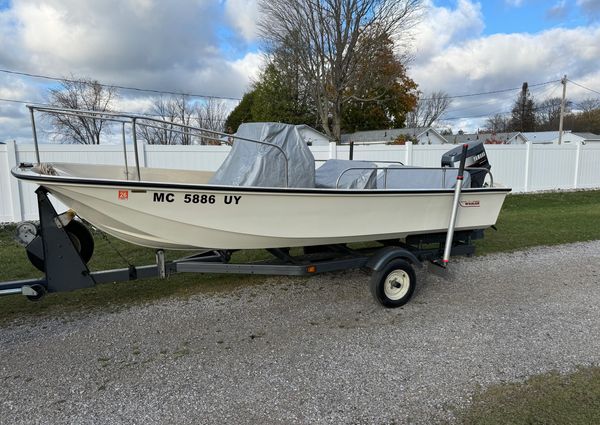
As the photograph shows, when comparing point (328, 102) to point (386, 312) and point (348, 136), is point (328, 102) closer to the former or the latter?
point (348, 136)

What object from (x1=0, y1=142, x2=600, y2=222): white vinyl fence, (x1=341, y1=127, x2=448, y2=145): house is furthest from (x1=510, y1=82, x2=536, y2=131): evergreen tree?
(x1=0, y1=142, x2=600, y2=222): white vinyl fence

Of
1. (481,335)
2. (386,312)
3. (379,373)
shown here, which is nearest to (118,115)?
(379,373)

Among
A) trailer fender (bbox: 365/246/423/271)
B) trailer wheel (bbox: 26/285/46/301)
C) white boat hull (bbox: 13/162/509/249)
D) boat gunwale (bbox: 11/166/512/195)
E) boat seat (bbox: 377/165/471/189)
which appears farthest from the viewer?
boat seat (bbox: 377/165/471/189)

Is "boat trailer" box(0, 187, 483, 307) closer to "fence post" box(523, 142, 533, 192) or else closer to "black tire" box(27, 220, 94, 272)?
"black tire" box(27, 220, 94, 272)

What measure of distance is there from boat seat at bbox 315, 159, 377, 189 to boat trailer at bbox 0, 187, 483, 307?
0.76m

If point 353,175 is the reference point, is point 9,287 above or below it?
below

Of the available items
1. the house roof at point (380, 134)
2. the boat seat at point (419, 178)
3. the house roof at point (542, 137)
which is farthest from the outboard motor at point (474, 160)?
the house roof at point (542, 137)

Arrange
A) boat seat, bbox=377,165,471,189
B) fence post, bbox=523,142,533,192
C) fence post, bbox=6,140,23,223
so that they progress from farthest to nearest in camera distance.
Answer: fence post, bbox=523,142,533,192 → fence post, bbox=6,140,23,223 → boat seat, bbox=377,165,471,189

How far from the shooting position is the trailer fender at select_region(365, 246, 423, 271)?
4.40m

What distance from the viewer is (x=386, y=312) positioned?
14.8 feet

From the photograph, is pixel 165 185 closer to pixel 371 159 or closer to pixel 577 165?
pixel 371 159

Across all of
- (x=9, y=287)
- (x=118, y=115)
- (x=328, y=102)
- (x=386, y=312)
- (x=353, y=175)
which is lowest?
(x=386, y=312)

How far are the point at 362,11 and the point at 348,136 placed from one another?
39.1 feet

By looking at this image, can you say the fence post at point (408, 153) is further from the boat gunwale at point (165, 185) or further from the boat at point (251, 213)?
the boat gunwale at point (165, 185)
